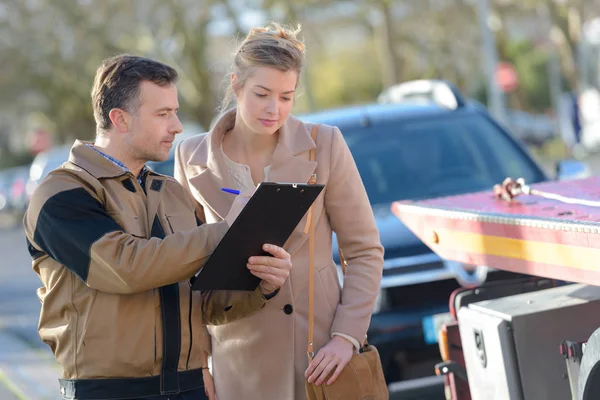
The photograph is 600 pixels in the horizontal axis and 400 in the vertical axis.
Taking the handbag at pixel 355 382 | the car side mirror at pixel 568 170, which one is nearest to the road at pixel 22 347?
the car side mirror at pixel 568 170

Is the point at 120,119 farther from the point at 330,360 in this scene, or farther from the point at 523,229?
the point at 523,229

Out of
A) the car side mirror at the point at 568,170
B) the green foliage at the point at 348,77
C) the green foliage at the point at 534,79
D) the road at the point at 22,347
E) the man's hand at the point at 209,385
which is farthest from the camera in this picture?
the green foliage at the point at 348,77

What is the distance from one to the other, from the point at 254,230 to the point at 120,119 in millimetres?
496

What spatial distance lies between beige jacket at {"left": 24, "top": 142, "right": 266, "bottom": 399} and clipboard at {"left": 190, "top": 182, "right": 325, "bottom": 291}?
0.17 ft

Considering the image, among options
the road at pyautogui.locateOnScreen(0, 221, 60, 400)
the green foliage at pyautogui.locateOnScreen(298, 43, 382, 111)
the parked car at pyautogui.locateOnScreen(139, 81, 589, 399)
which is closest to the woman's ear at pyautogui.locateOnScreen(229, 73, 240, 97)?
the parked car at pyautogui.locateOnScreen(139, 81, 589, 399)

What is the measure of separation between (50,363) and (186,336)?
574cm

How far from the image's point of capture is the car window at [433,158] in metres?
6.45

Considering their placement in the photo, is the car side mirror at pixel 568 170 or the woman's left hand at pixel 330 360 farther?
the car side mirror at pixel 568 170

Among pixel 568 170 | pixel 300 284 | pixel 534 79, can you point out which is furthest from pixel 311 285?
pixel 534 79

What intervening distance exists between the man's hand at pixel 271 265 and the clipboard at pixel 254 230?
22 mm

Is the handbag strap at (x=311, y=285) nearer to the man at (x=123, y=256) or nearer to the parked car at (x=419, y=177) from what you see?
the man at (x=123, y=256)

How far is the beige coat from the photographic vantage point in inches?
136

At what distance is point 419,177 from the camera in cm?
648

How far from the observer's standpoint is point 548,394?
3750 mm
